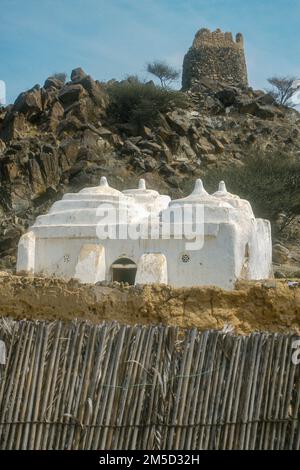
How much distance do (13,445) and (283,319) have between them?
17.7 feet

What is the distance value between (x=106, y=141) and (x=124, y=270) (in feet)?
75.6

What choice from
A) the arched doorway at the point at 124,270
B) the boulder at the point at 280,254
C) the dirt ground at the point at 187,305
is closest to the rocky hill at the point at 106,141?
the boulder at the point at 280,254

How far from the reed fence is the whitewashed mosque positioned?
915cm

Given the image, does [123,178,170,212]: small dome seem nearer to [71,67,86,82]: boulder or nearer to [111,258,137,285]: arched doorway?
[111,258,137,285]: arched doorway

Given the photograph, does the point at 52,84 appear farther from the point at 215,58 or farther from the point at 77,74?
the point at 215,58

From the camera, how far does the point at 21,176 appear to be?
32812 mm

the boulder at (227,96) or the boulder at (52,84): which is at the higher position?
the boulder at (227,96)

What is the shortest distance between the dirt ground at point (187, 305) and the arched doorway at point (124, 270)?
222 inches

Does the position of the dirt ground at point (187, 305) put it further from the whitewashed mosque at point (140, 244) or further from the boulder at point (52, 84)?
the boulder at point (52, 84)

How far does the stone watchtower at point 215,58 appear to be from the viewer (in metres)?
48.6

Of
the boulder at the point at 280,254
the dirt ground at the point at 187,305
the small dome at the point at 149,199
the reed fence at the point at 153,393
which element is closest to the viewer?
the reed fence at the point at 153,393

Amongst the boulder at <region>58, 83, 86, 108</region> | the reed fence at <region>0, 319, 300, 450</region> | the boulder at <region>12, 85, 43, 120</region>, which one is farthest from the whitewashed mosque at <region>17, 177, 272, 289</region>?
the boulder at <region>58, 83, 86, 108</region>

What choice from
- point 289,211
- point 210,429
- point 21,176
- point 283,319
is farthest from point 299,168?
point 210,429
